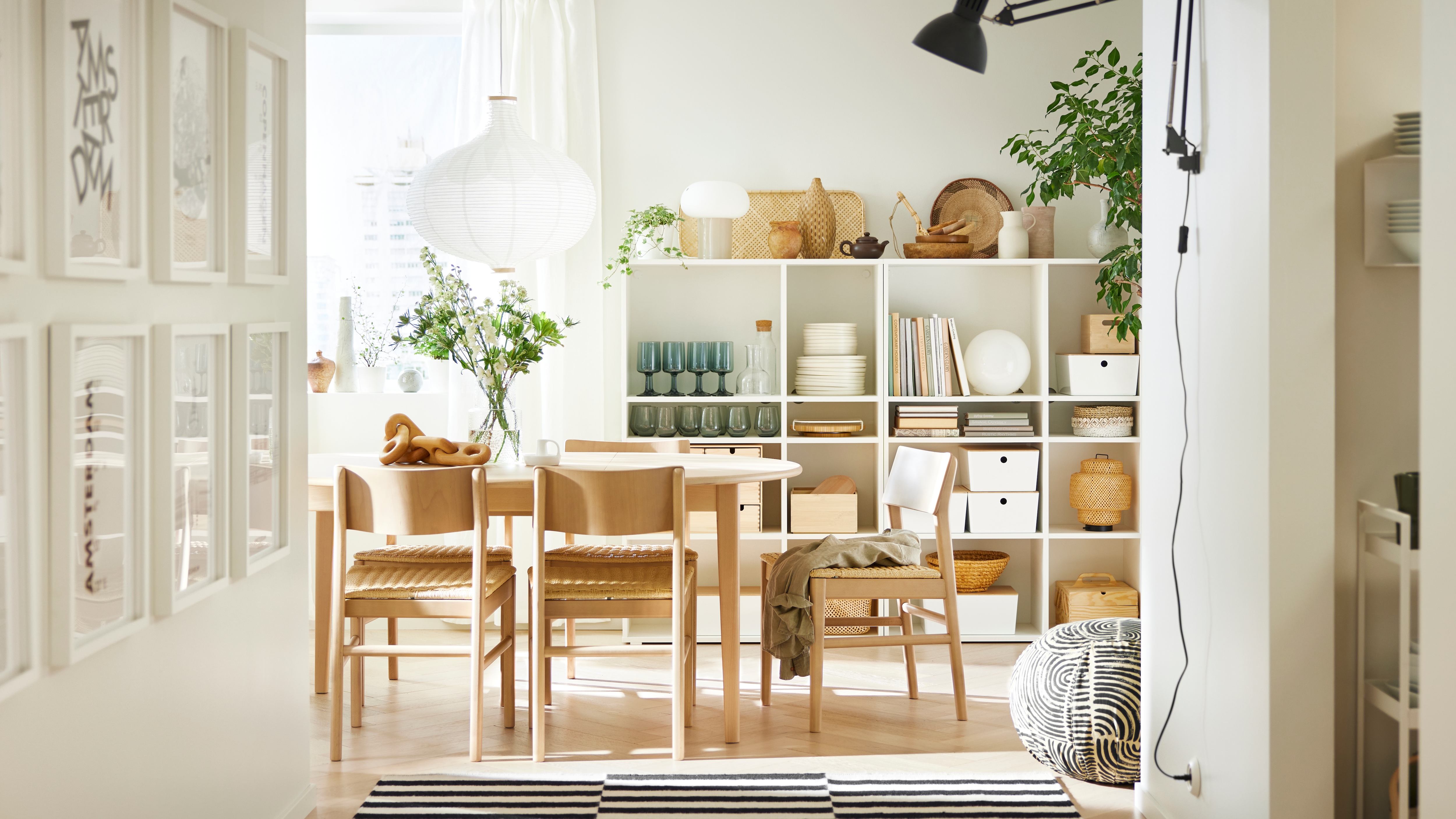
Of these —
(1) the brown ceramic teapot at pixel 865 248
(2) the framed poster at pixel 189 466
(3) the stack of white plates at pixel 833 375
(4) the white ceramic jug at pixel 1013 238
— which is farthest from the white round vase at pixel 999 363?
(2) the framed poster at pixel 189 466

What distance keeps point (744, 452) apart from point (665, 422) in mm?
334

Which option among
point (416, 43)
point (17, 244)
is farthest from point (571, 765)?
point (416, 43)

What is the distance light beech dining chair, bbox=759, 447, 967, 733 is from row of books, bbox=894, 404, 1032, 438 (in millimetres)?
594

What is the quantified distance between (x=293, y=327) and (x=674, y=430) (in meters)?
1.98

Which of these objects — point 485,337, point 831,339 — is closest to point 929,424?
point 831,339

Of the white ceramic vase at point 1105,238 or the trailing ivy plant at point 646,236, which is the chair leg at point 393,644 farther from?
the white ceramic vase at point 1105,238

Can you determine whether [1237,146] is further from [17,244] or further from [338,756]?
[338,756]

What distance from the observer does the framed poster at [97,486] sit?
5.45ft

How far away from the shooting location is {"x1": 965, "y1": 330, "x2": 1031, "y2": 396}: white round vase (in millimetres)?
4336

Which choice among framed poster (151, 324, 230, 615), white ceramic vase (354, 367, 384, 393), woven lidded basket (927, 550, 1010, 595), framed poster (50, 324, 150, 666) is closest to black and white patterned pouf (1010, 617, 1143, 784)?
woven lidded basket (927, 550, 1010, 595)

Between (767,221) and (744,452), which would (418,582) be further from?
(767,221)

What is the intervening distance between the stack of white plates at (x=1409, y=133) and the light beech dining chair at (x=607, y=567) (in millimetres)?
1755

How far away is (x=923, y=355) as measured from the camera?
432cm

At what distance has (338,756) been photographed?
3.05 meters
